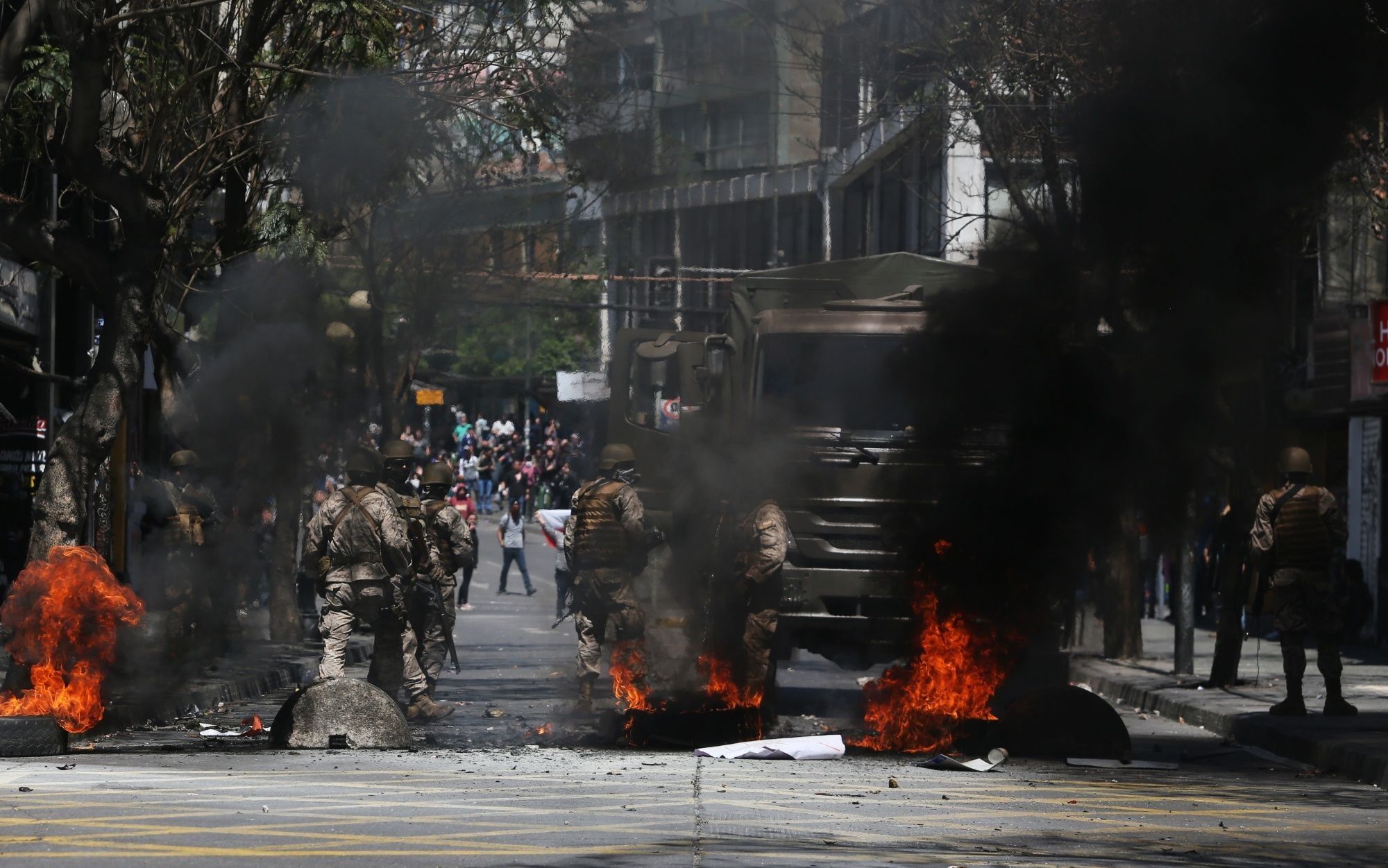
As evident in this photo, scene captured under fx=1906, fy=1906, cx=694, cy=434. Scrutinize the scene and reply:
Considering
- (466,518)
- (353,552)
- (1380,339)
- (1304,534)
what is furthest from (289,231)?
(466,518)

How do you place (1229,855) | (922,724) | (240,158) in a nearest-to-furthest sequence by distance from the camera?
1. (1229,855)
2. (922,724)
3. (240,158)

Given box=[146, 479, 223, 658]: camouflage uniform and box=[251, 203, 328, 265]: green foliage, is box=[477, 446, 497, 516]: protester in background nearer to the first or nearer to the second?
box=[146, 479, 223, 658]: camouflage uniform

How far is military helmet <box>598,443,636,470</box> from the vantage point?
1320cm

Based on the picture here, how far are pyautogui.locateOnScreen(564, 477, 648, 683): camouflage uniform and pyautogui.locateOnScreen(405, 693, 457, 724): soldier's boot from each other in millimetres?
1052

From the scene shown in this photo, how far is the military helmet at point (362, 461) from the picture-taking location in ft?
39.0

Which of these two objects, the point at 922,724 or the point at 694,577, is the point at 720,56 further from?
the point at 922,724

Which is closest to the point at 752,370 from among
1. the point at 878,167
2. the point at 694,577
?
the point at 694,577

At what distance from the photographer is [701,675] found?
12.3 m

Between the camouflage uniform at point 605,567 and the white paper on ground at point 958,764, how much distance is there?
137 inches

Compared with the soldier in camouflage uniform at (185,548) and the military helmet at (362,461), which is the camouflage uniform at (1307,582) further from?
the soldier in camouflage uniform at (185,548)

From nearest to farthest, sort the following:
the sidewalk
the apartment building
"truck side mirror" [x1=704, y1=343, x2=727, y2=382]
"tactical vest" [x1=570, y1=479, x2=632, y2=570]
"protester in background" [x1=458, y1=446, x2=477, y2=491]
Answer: the sidewalk → "tactical vest" [x1=570, y1=479, x2=632, y2=570] → "truck side mirror" [x1=704, y1=343, x2=727, y2=382] → the apartment building → "protester in background" [x1=458, y1=446, x2=477, y2=491]

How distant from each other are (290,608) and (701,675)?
762 centimetres

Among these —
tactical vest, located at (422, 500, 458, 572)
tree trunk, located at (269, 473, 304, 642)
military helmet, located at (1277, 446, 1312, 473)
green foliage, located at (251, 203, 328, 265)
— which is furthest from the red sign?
tree trunk, located at (269, 473, 304, 642)

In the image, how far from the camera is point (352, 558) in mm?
11727
